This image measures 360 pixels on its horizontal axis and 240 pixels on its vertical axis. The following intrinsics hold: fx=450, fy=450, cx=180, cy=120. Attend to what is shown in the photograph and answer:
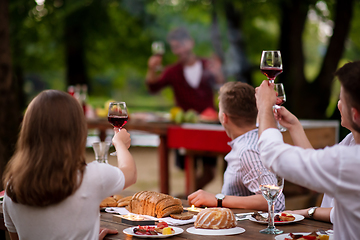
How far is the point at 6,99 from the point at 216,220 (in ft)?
10.8

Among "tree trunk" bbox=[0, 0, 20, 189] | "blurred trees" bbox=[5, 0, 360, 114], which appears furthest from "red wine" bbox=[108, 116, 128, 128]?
"blurred trees" bbox=[5, 0, 360, 114]

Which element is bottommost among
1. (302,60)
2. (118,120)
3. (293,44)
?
(118,120)

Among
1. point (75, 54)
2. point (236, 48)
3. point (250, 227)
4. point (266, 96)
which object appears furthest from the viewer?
point (75, 54)

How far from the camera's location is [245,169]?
2371 millimetres

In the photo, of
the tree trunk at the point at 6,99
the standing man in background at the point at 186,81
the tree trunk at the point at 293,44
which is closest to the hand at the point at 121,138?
the tree trunk at the point at 6,99

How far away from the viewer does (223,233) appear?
67.5 inches

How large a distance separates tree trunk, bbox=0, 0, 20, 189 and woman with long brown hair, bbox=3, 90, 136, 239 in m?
3.01

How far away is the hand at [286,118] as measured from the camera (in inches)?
77.1

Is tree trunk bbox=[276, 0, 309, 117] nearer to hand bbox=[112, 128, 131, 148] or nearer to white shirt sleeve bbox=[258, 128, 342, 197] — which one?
hand bbox=[112, 128, 131, 148]

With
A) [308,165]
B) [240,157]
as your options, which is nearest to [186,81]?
[240,157]

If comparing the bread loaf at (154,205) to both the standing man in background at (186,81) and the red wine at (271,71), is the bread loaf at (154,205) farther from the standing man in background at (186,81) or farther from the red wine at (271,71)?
the standing man in background at (186,81)

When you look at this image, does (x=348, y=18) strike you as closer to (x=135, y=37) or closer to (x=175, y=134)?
(x=175, y=134)

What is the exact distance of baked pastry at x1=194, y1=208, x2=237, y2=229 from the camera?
179 centimetres

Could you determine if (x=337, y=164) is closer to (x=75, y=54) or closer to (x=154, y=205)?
(x=154, y=205)
